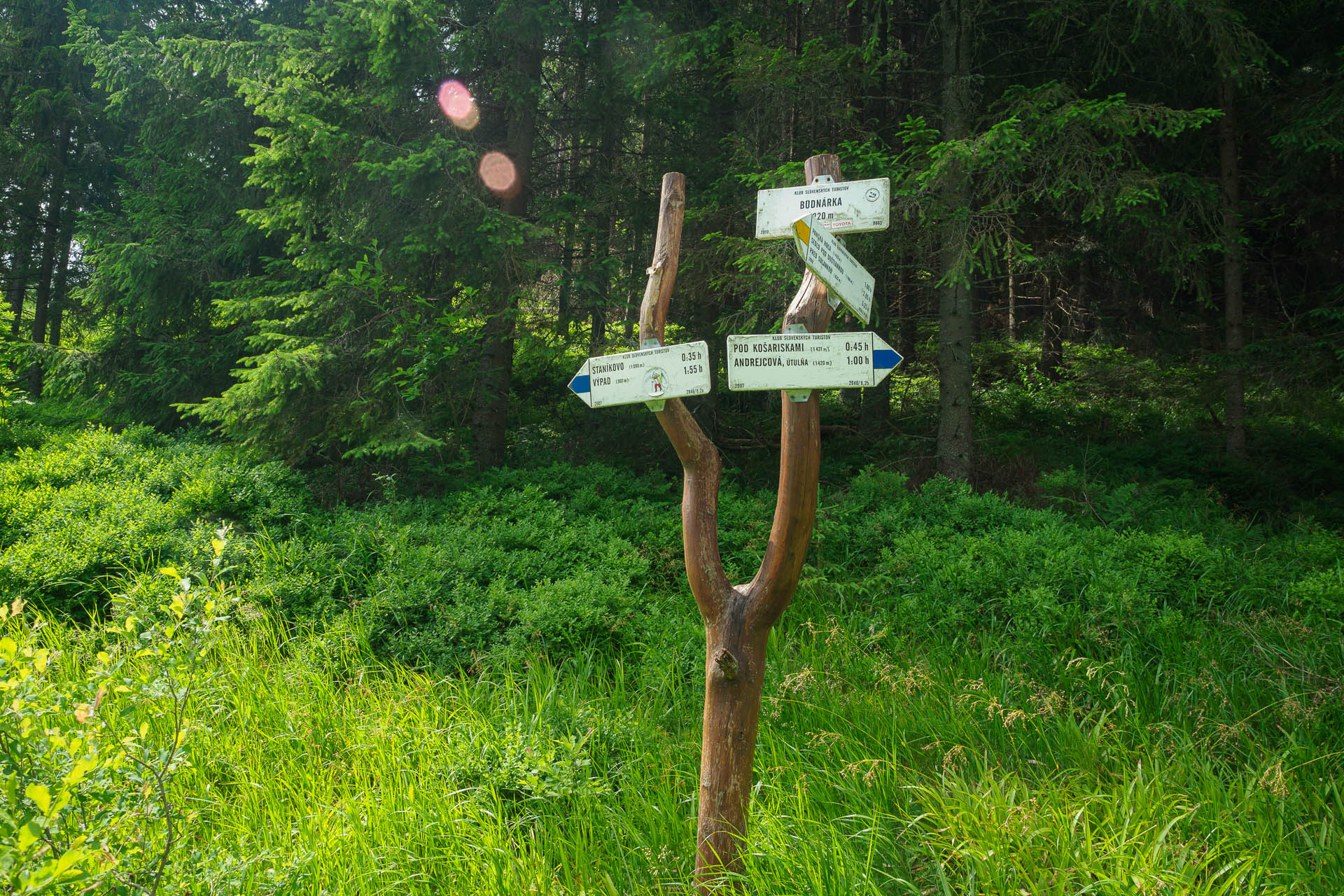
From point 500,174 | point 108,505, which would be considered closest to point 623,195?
point 500,174

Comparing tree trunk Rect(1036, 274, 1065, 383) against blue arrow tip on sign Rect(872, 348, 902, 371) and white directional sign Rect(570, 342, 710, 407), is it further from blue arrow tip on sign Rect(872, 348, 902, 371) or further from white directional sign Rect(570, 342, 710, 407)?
white directional sign Rect(570, 342, 710, 407)

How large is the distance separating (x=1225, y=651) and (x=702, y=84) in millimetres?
7679

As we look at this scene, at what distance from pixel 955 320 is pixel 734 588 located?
551 centimetres

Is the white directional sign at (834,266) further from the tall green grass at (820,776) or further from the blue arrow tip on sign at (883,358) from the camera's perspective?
the tall green grass at (820,776)

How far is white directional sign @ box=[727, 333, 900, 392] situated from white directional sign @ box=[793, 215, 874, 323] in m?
0.12

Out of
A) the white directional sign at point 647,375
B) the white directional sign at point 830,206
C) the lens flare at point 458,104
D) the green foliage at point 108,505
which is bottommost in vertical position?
the green foliage at point 108,505

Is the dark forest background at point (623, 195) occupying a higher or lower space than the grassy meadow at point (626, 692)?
higher

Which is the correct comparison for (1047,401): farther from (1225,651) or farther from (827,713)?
(827,713)

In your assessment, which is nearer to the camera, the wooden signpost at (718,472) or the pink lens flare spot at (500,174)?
the wooden signpost at (718,472)

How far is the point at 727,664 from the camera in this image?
8.75 feet

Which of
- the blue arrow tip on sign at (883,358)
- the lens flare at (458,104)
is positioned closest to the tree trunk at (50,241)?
the lens flare at (458,104)

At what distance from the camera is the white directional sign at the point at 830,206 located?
2.66 meters

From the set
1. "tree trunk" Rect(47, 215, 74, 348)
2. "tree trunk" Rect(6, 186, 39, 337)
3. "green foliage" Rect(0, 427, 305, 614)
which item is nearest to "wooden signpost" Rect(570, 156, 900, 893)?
"green foliage" Rect(0, 427, 305, 614)

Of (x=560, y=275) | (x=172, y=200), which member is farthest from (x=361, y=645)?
(x=172, y=200)
